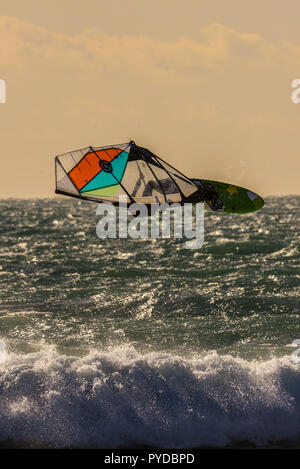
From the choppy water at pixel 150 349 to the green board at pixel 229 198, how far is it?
244 centimetres

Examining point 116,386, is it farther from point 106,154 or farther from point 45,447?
point 106,154

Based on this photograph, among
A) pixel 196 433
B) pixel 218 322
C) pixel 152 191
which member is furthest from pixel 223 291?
pixel 196 433

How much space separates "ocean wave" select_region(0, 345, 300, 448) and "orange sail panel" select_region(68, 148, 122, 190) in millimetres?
5762

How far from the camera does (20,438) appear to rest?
28.3 ft

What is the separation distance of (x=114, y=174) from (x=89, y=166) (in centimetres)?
74

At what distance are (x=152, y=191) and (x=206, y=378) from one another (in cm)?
680

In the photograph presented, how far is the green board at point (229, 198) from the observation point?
1789 centimetres

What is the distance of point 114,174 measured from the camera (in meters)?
15.2
